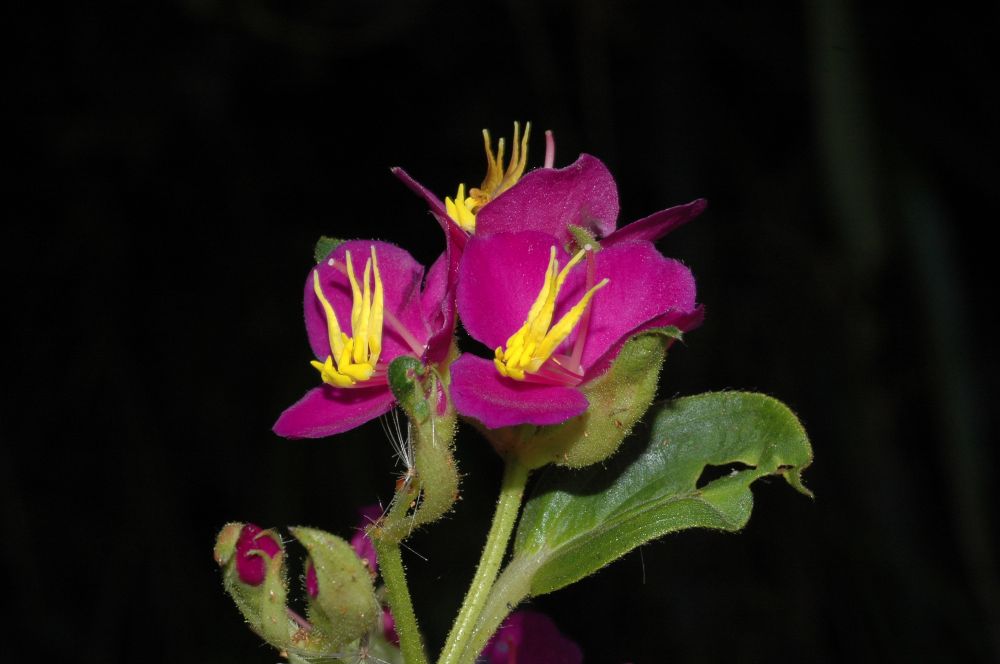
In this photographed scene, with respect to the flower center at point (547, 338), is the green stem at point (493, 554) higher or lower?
lower

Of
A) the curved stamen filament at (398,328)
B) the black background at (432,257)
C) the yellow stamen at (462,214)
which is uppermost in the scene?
the yellow stamen at (462,214)

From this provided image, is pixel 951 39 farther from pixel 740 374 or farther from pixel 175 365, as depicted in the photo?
pixel 175 365

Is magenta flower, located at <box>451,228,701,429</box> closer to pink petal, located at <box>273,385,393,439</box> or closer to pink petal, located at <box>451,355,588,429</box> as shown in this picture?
pink petal, located at <box>451,355,588,429</box>

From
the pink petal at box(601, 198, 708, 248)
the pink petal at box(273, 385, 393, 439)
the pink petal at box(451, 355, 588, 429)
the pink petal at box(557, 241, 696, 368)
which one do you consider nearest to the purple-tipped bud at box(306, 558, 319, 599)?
the pink petal at box(273, 385, 393, 439)

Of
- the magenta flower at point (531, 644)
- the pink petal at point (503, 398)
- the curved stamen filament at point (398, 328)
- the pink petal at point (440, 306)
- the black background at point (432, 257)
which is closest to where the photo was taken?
the pink petal at point (503, 398)

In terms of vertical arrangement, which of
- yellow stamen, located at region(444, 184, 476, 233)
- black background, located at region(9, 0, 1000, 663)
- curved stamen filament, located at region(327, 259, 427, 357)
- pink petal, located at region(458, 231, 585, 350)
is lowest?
black background, located at region(9, 0, 1000, 663)

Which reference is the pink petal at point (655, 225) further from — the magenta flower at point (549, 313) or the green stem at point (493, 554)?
the green stem at point (493, 554)

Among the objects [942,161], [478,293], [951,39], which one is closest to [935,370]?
[942,161]

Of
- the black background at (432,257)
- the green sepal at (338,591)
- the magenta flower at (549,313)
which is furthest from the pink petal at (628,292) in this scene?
the black background at (432,257)

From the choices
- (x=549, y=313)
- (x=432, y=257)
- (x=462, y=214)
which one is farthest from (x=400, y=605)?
(x=432, y=257)
